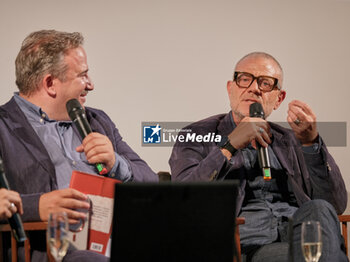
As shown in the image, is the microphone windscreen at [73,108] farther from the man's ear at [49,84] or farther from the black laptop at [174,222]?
the black laptop at [174,222]

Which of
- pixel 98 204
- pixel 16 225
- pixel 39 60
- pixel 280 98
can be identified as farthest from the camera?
pixel 280 98

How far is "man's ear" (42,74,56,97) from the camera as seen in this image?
270 centimetres

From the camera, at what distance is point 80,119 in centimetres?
242

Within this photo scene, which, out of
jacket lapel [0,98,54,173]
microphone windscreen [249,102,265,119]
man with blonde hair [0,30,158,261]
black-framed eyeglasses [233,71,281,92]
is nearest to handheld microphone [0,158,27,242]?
man with blonde hair [0,30,158,261]

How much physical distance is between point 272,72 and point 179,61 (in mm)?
598

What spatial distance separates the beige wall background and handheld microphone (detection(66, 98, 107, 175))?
61 centimetres

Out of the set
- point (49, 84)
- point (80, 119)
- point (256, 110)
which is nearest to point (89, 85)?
point (49, 84)

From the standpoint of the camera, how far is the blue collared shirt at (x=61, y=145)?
2520 millimetres

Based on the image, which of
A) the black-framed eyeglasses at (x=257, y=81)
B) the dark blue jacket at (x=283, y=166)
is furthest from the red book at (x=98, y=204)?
the black-framed eyeglasses at (x=257, y=81)

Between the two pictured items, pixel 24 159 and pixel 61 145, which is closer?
pixel 24 159

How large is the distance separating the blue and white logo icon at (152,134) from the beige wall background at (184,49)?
5cm

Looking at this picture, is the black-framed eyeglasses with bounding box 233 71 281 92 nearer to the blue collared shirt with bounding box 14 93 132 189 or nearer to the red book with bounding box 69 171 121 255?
the blue collared shirt with bounding box 14 93 132 189

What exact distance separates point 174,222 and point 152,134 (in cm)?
198

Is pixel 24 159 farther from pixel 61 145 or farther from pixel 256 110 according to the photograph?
pixel 256 110
